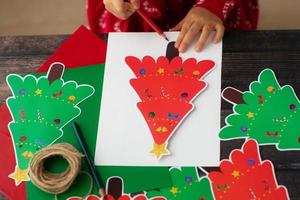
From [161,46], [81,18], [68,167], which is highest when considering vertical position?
[161,46]

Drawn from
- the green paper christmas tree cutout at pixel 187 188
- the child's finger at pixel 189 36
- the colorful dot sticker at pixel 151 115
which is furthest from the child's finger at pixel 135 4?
the green paper christmas tree cutout at pixel 187 188

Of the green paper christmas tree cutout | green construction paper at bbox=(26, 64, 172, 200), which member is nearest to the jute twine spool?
green construction paper at bbox=(26, 64, 172, 200)

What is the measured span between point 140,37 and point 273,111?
0.90 ft

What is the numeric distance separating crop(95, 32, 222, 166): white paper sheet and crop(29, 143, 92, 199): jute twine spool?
0.04m

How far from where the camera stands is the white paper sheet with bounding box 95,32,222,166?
687 mm

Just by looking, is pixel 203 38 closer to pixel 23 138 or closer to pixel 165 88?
pixel 165 88

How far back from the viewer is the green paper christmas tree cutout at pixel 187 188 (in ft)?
2.12

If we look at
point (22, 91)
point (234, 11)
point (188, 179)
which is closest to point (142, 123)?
point (188, 179)

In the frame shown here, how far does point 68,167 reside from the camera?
69cm

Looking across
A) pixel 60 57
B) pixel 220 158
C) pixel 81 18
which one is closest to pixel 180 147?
→ pixel 220 158

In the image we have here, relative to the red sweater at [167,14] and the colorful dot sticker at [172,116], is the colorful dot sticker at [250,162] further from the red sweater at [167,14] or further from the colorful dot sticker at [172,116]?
the red sweater at [167,14]

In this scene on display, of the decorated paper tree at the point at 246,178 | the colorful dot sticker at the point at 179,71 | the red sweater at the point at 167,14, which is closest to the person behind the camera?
the decorated paper tree at the point at 246,178

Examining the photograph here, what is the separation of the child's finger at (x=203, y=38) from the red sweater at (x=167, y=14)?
0.25 ft

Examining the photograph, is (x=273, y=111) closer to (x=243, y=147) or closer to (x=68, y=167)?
(x=243, y=147)
